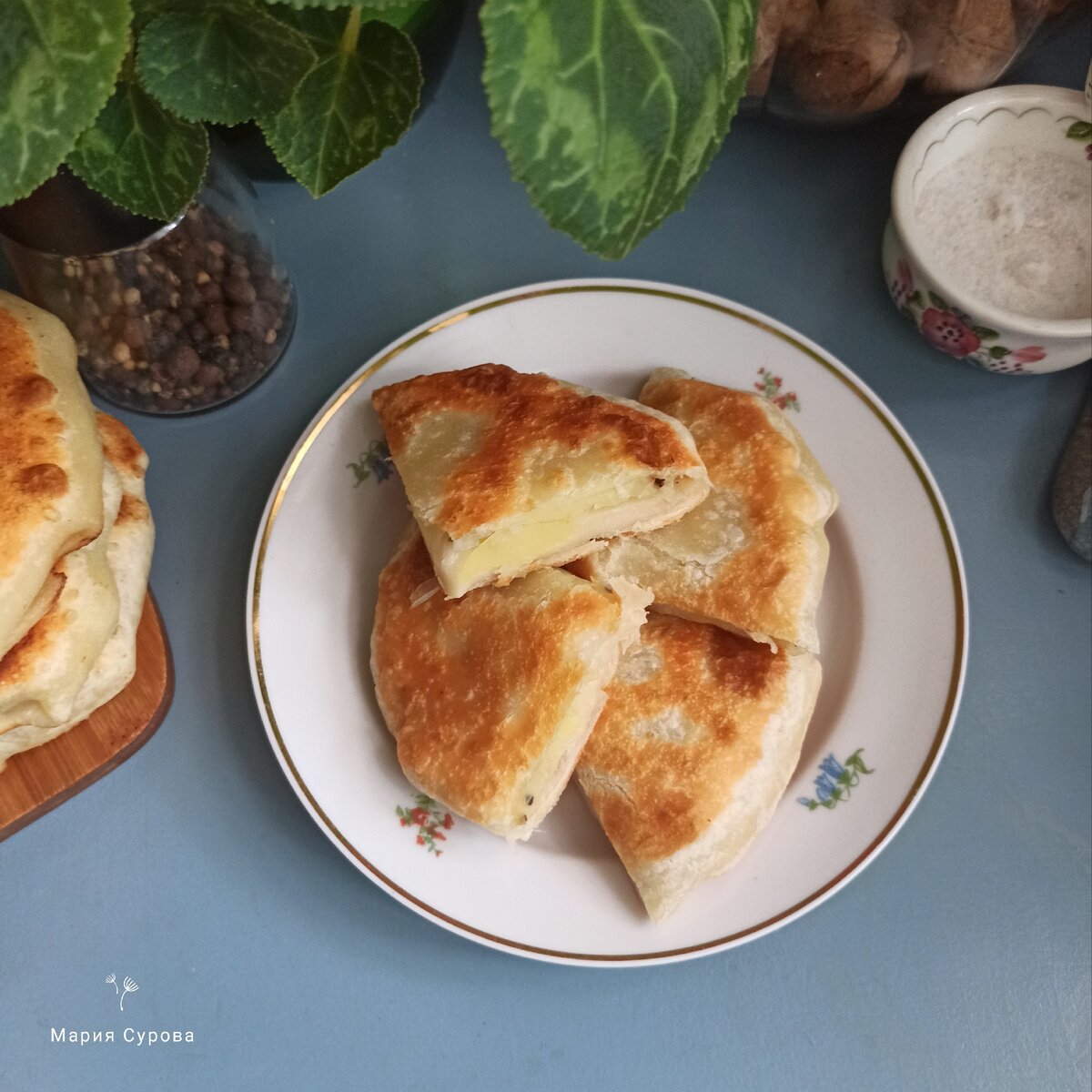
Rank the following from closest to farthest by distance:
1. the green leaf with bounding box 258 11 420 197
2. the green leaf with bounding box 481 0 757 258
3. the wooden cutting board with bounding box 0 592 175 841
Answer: the green leaf with bounding box 481 0 757 258
the green leaf with bounding box 258 11 420 197
the wooden cutting board with bounding box 0 592 175 841

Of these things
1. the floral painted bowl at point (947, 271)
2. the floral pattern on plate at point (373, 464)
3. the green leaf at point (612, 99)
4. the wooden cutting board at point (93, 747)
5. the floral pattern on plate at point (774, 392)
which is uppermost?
the green leaf at point (612, 99)

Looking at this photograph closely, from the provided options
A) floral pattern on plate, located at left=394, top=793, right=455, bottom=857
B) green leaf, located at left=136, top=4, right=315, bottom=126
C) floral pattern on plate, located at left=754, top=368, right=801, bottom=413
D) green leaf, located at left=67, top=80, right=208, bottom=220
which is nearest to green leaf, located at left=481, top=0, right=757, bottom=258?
green leaf, located at left=136, top=4, right=315, bottom=126

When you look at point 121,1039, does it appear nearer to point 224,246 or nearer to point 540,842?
point 540,842

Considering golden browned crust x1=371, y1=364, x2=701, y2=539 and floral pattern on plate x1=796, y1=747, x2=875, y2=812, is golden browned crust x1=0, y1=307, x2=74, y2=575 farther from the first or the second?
floral pattern on plate x1=796, y1=747, x2=875, y2=812

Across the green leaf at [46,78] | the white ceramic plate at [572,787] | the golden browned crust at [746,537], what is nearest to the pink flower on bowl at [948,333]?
the white ceramic plate at [572,787]

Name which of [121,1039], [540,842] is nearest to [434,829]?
[540,842]

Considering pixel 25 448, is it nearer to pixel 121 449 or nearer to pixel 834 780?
pixel 121 449

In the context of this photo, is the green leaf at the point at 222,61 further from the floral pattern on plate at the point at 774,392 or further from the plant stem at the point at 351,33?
the floral pattern on plate at the point at 774,392
